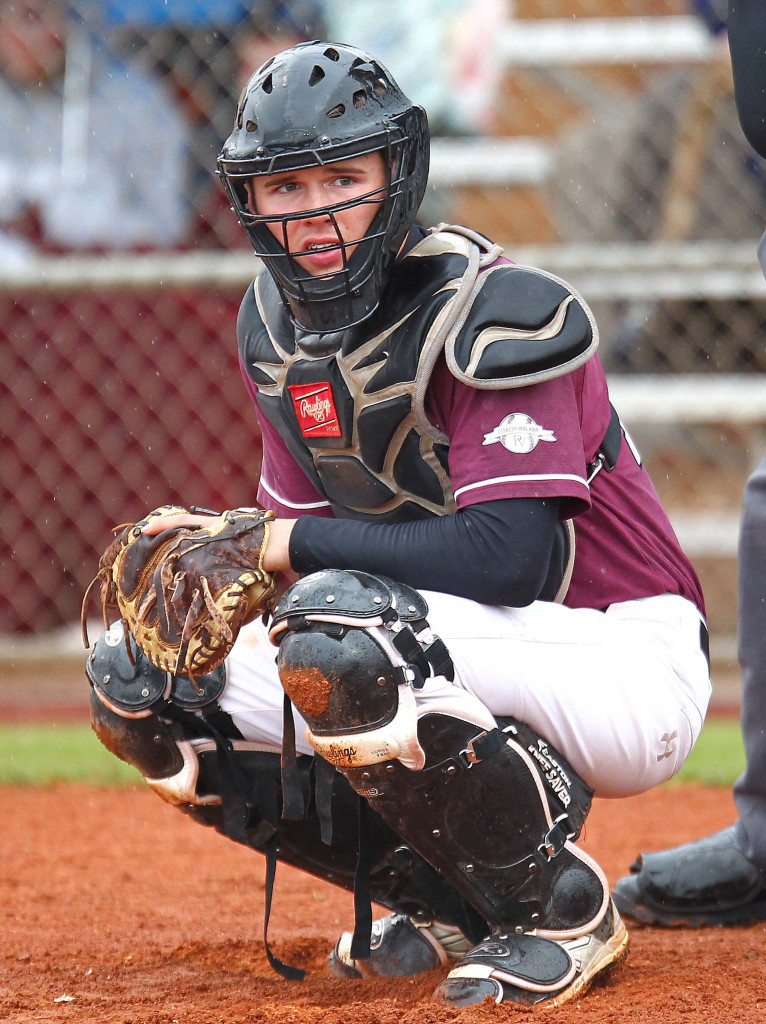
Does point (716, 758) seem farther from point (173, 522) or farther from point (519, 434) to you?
point (173, 522)

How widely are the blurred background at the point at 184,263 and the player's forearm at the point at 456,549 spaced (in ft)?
12.2

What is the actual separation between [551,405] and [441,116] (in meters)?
5.30

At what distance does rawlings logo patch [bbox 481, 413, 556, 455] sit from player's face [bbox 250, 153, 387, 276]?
434 mm

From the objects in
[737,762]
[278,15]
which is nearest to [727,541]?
[737,762]

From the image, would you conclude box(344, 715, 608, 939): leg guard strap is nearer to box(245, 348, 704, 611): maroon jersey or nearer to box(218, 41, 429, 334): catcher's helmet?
box(245, 348, 704, 611): maroon jersey

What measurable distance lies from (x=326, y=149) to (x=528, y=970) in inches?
56.3

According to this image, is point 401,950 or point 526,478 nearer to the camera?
point 526,478

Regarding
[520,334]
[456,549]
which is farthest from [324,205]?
[456,549]

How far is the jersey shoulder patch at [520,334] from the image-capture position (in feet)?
7.06

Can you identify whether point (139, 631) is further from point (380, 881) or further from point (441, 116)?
point (441, 116)

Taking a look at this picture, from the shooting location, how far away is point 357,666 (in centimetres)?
203

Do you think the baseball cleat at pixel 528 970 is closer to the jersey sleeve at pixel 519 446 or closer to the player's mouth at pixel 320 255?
the jersey sleeve at pixel 519 446

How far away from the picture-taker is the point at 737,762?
456cm

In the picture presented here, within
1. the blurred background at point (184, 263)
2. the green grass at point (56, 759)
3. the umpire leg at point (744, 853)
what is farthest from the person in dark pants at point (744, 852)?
the blurred background at point (184, 263)
